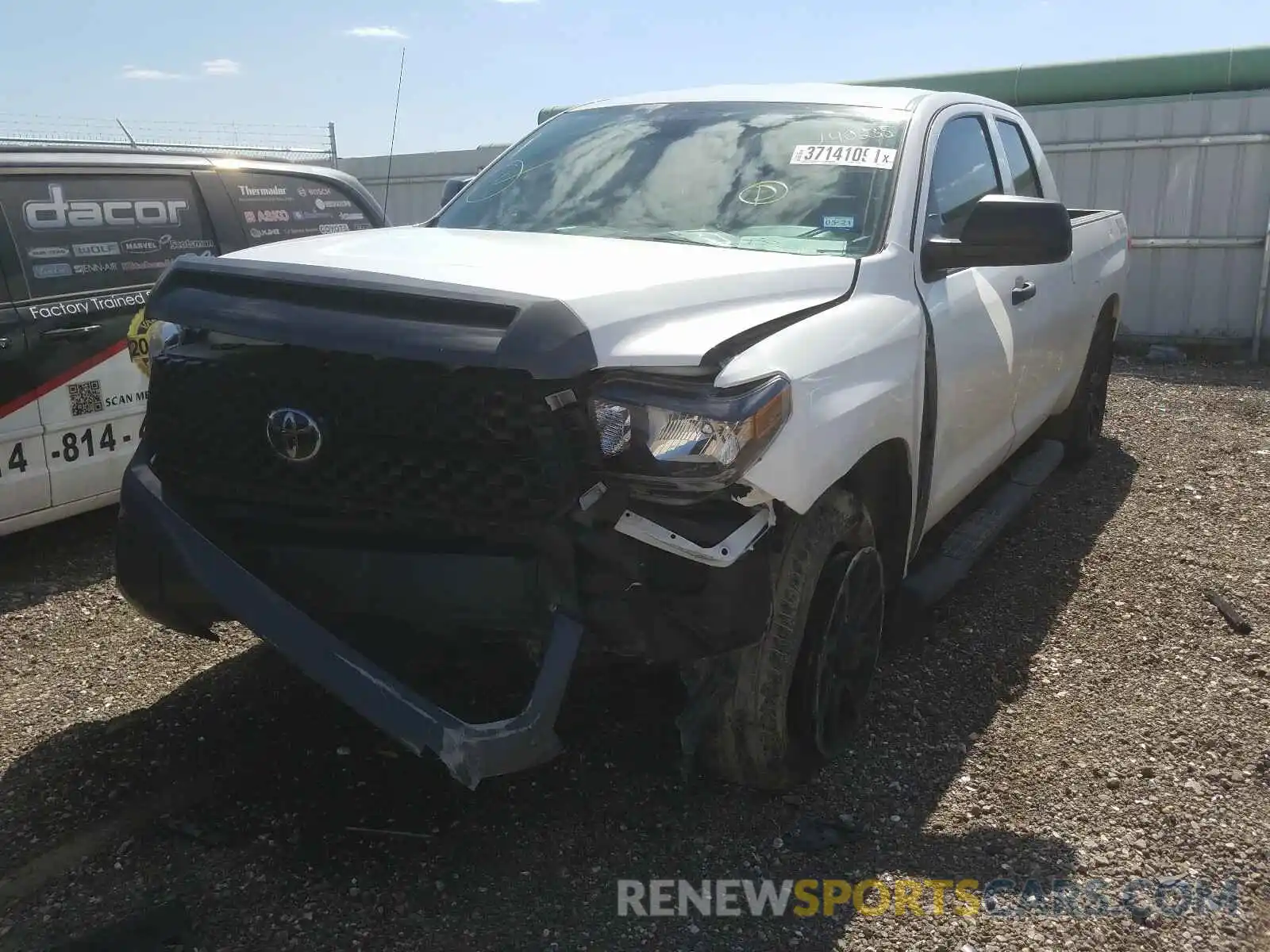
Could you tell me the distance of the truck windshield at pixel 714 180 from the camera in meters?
3.48

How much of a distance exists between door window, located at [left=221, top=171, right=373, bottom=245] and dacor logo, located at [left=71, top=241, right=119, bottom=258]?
74 cm

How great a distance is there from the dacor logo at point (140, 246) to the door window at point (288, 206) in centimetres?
54

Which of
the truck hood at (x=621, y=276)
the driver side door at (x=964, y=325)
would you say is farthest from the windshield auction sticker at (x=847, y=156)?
the truck hood at (x=621, y=276)

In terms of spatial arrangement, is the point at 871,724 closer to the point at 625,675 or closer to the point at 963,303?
the point at 625,675

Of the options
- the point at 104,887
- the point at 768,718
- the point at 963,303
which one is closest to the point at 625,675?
the point at 768,718

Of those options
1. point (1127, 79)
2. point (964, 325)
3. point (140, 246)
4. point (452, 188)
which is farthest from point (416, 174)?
point (964, 325)

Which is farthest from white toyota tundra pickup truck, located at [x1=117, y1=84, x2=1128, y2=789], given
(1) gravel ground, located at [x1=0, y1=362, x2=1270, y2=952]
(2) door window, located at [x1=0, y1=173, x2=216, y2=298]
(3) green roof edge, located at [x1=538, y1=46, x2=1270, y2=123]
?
(3) green roof edge, located at [x1=538, y1=46, x2=1270, y2=123]

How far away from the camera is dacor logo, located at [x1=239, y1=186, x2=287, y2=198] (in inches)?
231

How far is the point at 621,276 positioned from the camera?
9.14 feet

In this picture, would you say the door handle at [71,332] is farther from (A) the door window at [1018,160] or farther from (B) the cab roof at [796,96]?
(A) the door window at [1018,160]

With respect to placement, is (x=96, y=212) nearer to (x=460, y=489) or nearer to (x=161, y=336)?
(x=161, y=336)

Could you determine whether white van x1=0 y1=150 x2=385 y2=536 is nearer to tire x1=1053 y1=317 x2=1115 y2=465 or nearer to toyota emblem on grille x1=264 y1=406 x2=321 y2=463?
toyota emblem on grille x1=264 y1=406 x2=321 y2=463

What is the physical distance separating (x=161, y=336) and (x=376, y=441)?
0.77 meters

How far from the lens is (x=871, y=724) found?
11.7 feet
